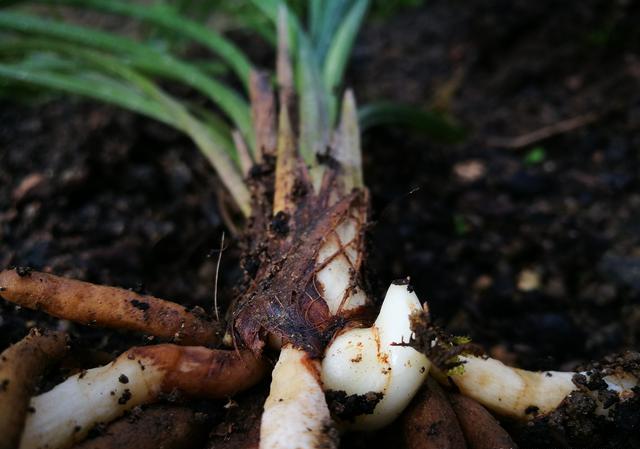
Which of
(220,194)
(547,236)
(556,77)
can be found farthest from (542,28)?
(220,194)

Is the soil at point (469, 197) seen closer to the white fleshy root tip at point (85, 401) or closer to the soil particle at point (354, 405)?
the soil particle at point (354, 405)

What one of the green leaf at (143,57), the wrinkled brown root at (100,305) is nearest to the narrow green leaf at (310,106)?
the green leaf at (143,57)

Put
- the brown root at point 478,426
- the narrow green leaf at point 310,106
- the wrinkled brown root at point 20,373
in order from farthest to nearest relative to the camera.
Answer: the narrow green leaf at point 310,106
the brown root at point 478,426
the wrinkled brown root at point 20,373

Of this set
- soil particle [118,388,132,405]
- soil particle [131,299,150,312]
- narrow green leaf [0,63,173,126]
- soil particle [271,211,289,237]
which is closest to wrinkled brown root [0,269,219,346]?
soil particle [131,299,150,312]

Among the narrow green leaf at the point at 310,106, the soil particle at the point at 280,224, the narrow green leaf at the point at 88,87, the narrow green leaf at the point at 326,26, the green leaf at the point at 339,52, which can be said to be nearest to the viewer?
the soil particle at the point at 280,224

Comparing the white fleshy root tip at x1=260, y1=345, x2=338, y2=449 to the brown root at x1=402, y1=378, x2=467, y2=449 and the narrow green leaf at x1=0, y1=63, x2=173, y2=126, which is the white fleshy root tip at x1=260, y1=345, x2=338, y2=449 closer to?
the brown root at x1=402, y1=378, x2=467, y2=449

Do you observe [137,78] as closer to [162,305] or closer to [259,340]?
[162,305]
